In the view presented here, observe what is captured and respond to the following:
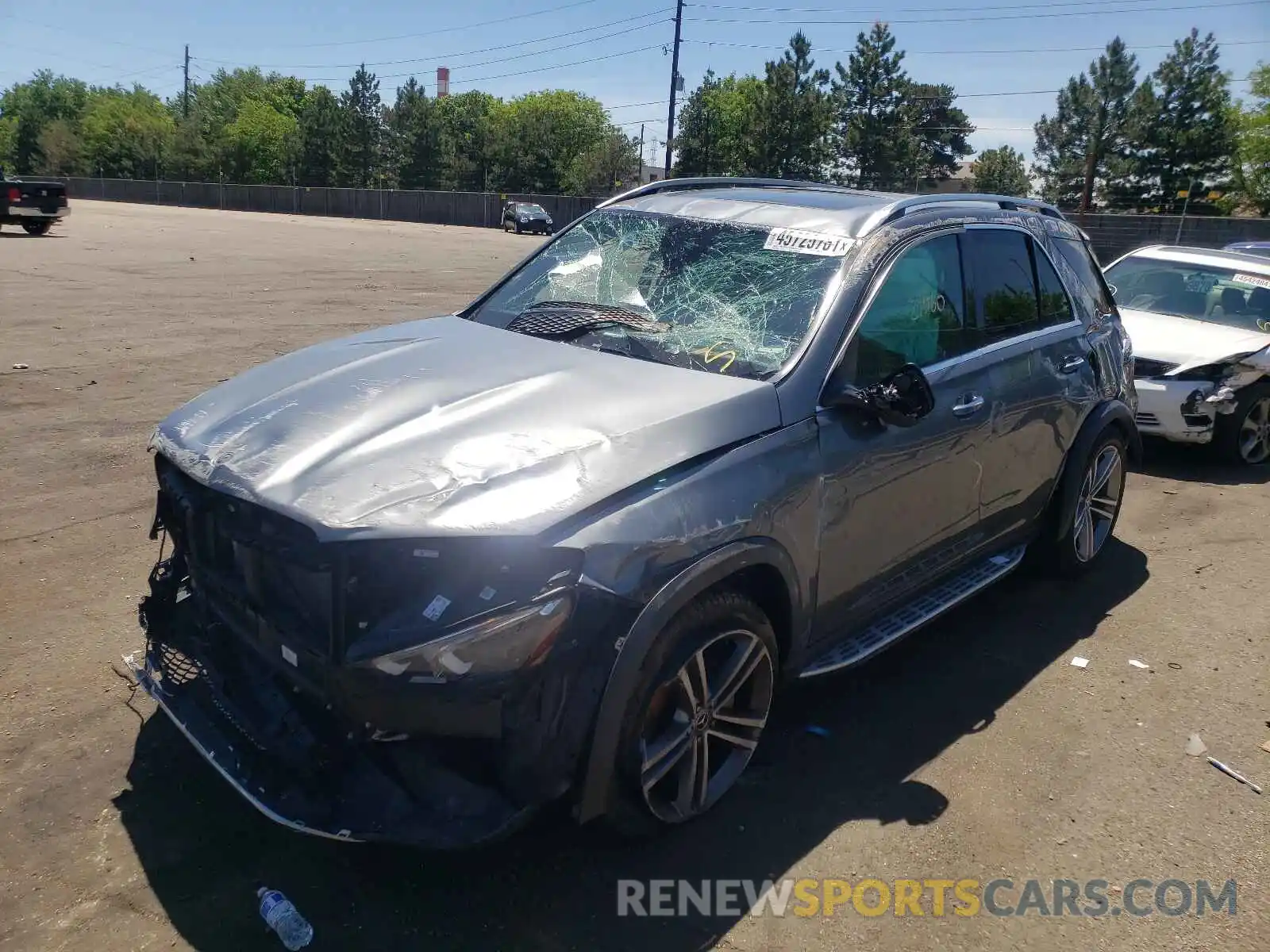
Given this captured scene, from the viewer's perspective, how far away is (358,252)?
26.4 metres

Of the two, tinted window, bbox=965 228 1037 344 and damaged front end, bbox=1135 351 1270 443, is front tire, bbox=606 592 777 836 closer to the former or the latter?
tinted window, bbox=965 228 1037 344

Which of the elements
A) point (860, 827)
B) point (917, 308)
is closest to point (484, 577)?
point (860, 827)

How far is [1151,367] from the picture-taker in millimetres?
7828

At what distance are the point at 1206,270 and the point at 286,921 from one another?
30.3 feet

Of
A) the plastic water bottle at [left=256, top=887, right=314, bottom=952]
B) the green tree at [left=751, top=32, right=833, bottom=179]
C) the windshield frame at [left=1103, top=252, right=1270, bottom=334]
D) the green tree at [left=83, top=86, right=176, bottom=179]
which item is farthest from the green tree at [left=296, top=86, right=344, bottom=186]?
the plastic water bottle at [left=256, top=887, right=314, bottom=952]

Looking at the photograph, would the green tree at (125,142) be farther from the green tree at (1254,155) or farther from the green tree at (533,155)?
the green tree at (1254,155)

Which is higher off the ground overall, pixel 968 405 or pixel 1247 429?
pixel 968 405

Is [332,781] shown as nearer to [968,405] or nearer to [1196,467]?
[968,405]

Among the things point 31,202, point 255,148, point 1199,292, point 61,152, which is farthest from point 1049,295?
point 61,152

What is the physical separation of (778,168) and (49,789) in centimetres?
7077

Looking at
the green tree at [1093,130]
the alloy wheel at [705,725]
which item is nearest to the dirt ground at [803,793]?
the alloy wheel at [705,725]

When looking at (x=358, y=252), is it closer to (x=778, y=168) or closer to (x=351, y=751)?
(x=351, y=751)
